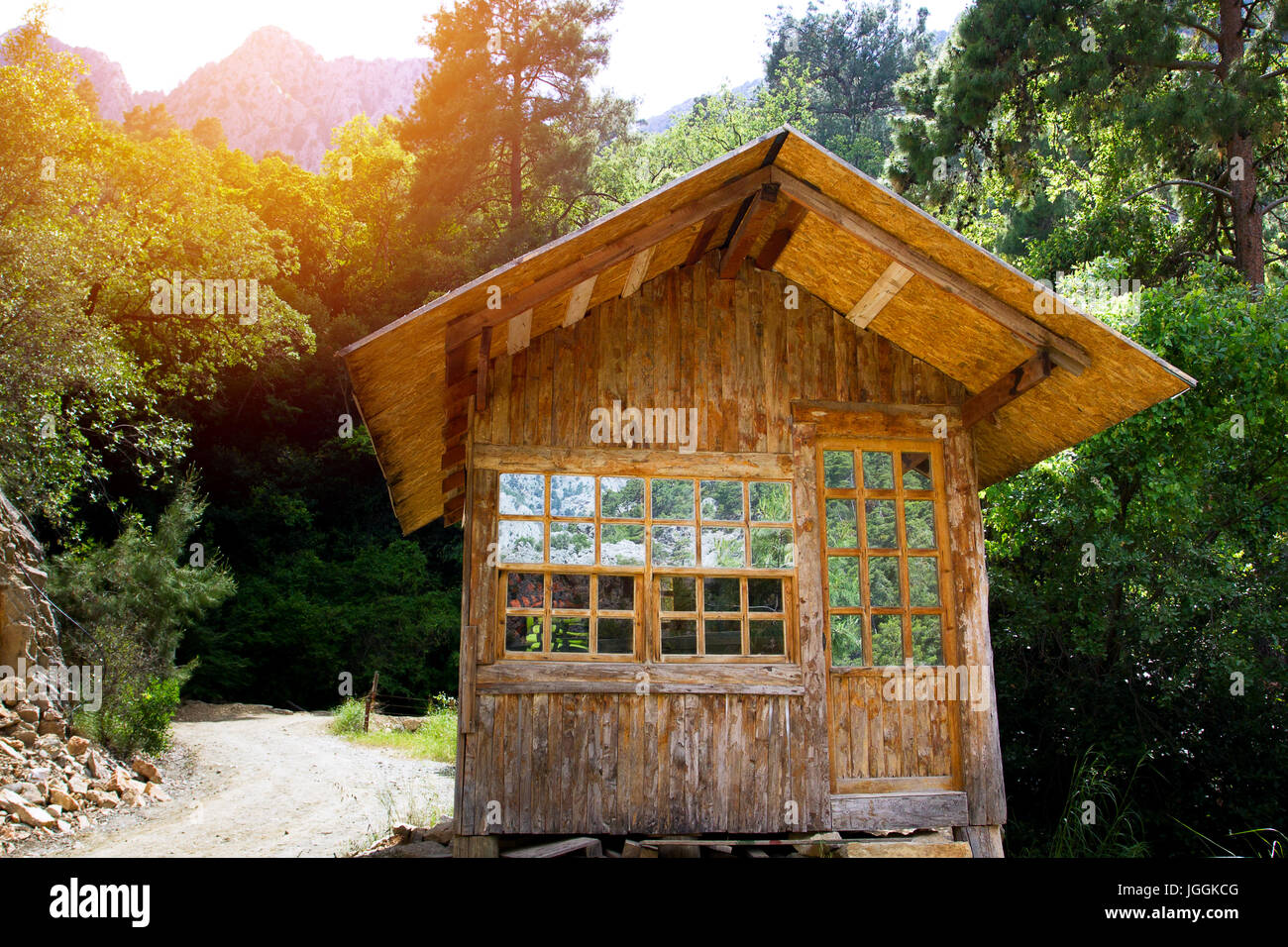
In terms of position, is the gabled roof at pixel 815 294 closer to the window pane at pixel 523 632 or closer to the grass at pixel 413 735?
the window pane at pixel 523 632

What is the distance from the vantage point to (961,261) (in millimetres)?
6207

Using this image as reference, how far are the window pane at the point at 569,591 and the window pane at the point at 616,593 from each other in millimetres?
104

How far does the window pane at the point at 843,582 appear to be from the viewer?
6.79 meters

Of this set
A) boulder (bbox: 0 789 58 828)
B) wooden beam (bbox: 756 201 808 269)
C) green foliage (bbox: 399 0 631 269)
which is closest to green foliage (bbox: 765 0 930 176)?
green foliage (bbox: 399 0 631 269)

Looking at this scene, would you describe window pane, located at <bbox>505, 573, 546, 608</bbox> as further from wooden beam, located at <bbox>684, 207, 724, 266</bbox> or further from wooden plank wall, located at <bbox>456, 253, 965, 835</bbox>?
wooden beam, located at <bbox>684, 207, 724, 266</bbox>

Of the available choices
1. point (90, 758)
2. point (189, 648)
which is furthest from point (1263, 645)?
point (189, 648)

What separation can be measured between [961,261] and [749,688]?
3.23 meters

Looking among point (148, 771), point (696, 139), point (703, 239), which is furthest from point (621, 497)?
point (696, 139)

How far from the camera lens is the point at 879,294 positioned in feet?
22.3

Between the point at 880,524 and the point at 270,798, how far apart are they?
8.71 meters

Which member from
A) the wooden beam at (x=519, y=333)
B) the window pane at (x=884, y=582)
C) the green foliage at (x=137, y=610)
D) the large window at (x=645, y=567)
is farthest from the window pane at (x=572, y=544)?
the green foliage at (x=137, y=610)

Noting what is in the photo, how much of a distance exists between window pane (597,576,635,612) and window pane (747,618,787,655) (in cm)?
87

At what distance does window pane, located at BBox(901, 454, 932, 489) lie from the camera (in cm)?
708

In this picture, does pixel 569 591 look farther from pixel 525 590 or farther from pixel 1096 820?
pixel 1096 820
